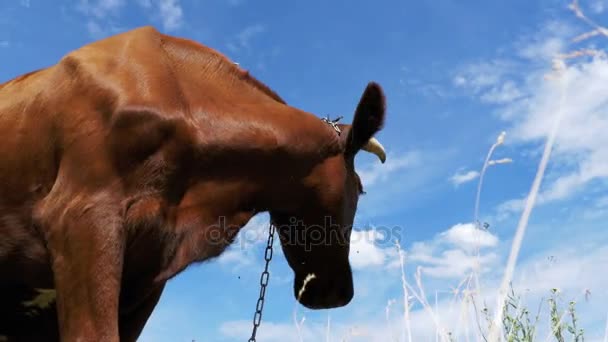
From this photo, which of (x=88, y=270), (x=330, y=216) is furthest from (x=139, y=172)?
(x=330, y=216)

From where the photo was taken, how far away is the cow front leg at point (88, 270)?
9.90 feet

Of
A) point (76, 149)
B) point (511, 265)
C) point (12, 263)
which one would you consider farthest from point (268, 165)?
A: point (511, 265)

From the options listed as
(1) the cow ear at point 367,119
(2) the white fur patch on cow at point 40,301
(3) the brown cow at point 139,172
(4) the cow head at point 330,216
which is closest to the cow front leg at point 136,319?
(3) the brown cow at point 139,172

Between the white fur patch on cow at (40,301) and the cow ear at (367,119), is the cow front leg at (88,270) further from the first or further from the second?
the cow ear at (367,119)

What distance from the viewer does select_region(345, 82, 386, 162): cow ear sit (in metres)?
4.30

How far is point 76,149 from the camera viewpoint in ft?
11.0

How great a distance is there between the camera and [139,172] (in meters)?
3.35

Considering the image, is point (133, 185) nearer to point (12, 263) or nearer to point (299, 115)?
point (12, 263)

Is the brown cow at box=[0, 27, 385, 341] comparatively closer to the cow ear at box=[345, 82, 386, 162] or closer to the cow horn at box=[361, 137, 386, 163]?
the cow ear at box=[345, 82, 386, 162]

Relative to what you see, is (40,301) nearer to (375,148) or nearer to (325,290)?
(325,290)

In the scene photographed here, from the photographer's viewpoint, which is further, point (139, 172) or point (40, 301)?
point (40, 301)

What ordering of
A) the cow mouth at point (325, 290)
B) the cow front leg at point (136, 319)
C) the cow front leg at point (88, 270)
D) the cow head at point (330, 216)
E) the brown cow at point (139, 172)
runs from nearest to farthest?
the cow front leg at point (88, 270) < the brown cow at point (139, 172) < the cow head at point (330, 216) < the cow front leg at point (136, 319) < the cow mouth at point (325, 290)

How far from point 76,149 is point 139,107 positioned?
1.31 ft

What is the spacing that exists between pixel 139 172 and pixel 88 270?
0.58 meters
